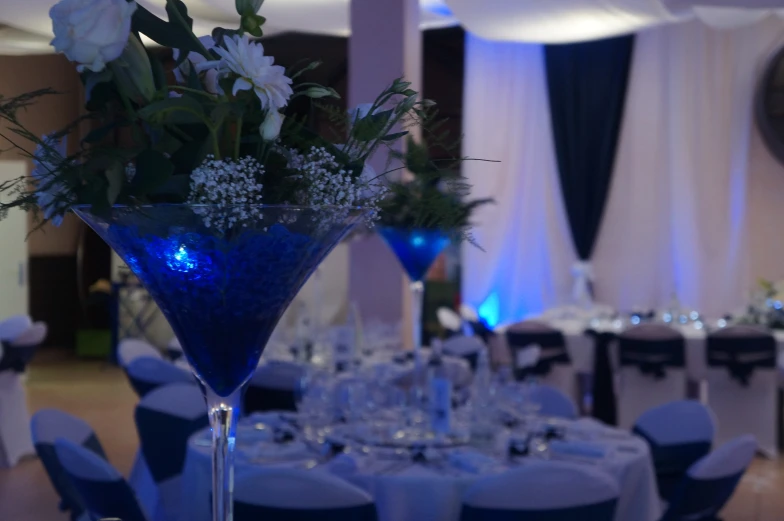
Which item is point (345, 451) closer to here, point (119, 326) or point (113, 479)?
point (113, 479)

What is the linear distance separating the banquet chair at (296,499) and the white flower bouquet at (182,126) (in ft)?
4.12

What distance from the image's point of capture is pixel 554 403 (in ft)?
14.4

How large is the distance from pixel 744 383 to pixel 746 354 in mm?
195

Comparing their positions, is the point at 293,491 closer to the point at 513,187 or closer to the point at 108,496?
the point at 108,496

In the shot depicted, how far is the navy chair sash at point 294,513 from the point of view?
2.38 m

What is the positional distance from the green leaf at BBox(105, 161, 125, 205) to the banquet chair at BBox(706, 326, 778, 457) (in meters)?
5.93

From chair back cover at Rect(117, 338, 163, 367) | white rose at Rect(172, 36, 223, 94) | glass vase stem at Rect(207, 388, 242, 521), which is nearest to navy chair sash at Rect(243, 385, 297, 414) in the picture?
chair back cover at Rect(117, 338, 163, 367)

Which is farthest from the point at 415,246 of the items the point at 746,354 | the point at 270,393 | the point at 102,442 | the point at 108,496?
the point at 102,442

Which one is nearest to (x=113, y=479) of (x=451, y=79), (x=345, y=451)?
(x=345, y=451)

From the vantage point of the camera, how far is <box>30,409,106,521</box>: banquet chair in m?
3.14

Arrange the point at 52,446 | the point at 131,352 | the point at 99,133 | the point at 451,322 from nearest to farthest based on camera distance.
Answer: the point at 99,133
the point at 52,446
the point at 131,352
the point at 451,322

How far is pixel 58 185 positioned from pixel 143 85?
168 millimetres

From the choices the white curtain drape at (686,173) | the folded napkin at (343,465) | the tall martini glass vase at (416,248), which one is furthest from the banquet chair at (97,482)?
the white curtain drape at (686,173)

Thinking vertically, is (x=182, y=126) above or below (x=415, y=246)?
above
